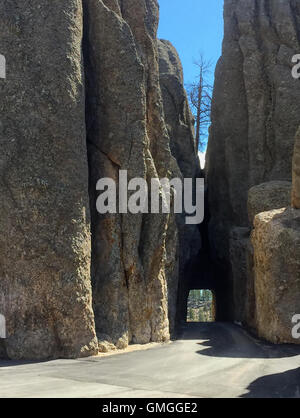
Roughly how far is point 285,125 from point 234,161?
9.93 ft

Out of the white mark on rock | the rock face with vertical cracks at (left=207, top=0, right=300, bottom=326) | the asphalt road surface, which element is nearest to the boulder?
the rock face with vertical cracks at (left=207, top=0, right=300, bottom=326)

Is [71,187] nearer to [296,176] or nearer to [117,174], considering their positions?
[117,174]

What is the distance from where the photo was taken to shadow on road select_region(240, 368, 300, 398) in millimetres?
6527

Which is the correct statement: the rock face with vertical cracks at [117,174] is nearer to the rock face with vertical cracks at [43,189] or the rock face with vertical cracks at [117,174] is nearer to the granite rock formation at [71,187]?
the granite rock formation at [71,187]

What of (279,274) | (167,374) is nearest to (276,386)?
(167,374)

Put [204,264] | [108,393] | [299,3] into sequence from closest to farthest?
[108,393]
[299,3]
[204,264]

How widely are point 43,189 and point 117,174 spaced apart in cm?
295

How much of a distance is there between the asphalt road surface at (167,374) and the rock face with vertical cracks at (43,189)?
1.03 metres

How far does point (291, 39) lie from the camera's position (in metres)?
23.4

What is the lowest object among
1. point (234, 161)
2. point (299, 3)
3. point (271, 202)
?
point (271, 202)

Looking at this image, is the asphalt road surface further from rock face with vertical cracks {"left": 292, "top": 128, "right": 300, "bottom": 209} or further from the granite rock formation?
rock face with vertical cracks {"left": 292, "top": 128, "right": 300, "bottom": 209}

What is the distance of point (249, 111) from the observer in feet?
77.7
